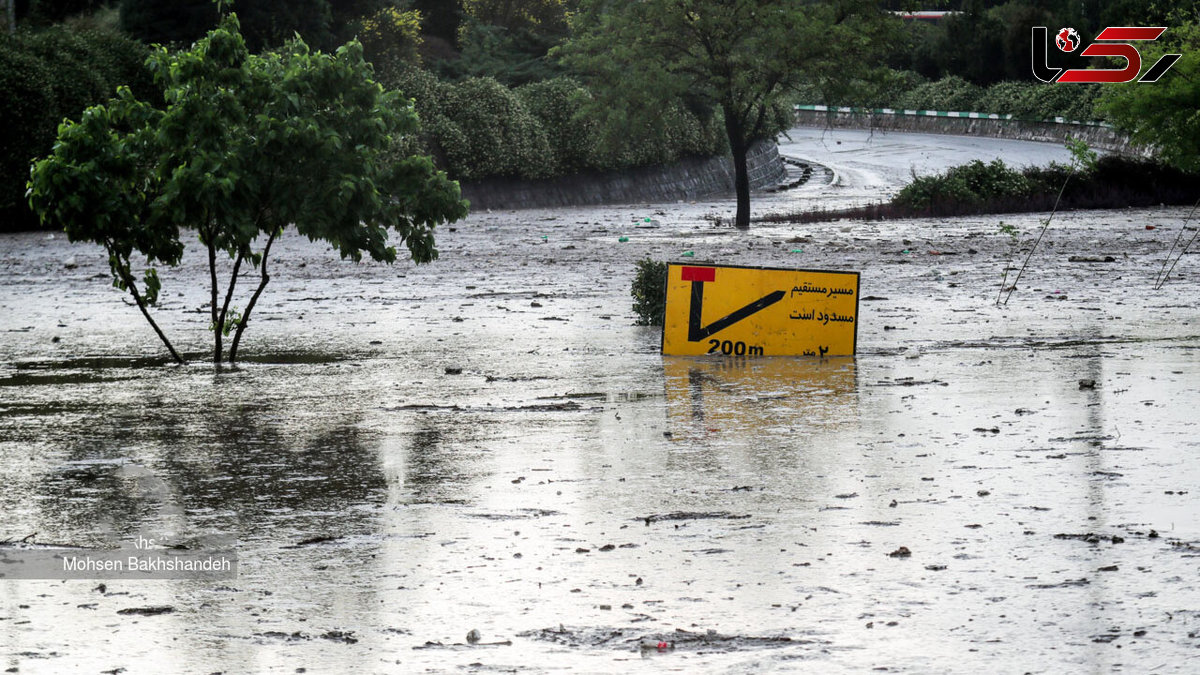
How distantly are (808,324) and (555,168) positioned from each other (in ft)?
102

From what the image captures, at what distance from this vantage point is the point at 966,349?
46.1 ft

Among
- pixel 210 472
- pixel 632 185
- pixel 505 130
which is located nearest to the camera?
pixel 210 472

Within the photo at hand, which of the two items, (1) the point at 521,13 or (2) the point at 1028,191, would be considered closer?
(2) the point at 1028,191

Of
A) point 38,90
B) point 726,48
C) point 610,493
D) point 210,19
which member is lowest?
point 610,493

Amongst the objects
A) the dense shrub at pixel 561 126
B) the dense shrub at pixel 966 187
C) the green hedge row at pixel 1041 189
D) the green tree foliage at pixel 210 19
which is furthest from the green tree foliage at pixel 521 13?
the green hedge row at pixel 1041 189

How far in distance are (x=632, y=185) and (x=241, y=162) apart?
34.1m

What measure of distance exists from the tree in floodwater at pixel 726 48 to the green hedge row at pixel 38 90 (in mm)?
10522

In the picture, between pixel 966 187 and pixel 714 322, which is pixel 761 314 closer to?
pixel 714 322

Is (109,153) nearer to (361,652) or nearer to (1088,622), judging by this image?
(361,652)

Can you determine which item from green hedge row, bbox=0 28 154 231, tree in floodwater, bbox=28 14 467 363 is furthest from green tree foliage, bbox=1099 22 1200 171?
tree in floodwater, bbox=28 14 467 363

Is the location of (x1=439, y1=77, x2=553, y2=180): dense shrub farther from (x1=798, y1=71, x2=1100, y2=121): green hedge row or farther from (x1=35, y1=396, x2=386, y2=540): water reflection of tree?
(x1=35, y1=396, x2=386, y2=540): water reflection of tree

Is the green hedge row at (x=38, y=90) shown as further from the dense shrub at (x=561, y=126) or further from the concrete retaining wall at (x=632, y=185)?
the dense shrub at (x=561, y=126)

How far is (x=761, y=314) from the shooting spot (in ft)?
45.8

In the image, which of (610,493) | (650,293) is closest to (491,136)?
(650,293)
